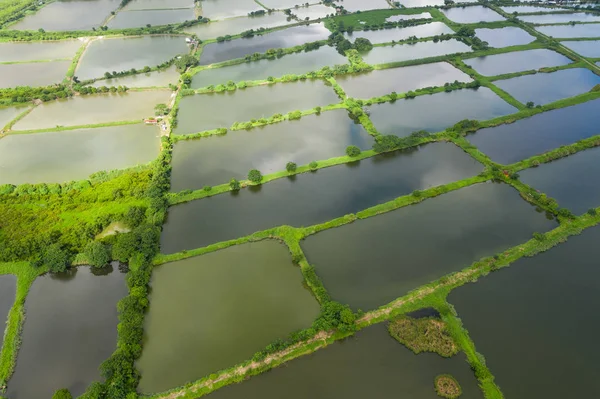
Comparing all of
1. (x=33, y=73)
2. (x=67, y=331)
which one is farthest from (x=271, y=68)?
(x=67, y=331)

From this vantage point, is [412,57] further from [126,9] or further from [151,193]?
[126,9]

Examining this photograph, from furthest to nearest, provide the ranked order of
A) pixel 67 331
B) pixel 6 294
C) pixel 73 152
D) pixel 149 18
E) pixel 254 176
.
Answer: pixel 149 18 → pixel 73 152 → pixel 254 176 → pixel 6 294 → pixel 67 331

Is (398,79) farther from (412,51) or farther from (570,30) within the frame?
(570,30)

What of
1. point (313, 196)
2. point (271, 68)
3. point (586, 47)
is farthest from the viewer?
point (586, 47)

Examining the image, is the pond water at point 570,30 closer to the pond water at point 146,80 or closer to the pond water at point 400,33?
the pond water at point 400,33

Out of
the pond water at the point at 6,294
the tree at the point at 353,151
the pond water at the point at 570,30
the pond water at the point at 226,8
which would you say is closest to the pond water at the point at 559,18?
the pond water at the point at 570,30

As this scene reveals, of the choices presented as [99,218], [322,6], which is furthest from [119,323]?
[322,6]

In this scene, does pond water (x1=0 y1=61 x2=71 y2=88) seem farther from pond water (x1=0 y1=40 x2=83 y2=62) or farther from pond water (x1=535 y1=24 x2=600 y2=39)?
pond water (x1=535 y1=24 x2=600 y2=39)
